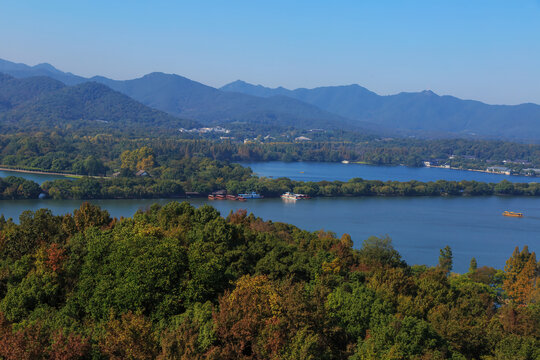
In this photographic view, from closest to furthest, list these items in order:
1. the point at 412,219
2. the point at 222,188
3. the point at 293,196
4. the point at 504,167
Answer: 1. the point at 412,219
2. the point at 293,196
3. the point at 222,188
4. the point at 504,167

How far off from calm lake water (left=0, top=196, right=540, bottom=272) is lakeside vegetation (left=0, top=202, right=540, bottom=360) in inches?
224

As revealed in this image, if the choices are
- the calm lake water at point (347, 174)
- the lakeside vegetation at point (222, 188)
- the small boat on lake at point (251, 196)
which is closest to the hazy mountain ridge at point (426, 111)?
the calm lake water at point (347, 174)

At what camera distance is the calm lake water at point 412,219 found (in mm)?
13000

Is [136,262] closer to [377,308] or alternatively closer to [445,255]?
[377,308]

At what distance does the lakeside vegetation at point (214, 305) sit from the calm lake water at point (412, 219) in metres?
5.68

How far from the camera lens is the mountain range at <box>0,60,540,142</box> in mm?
88562

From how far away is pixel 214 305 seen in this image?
4.88 meters

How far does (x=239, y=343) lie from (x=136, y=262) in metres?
1.36

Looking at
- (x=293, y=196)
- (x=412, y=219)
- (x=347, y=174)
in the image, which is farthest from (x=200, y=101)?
(x=412, y=219)

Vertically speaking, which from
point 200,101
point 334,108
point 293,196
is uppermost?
point 334,108

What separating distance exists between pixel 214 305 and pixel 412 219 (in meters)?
12.7

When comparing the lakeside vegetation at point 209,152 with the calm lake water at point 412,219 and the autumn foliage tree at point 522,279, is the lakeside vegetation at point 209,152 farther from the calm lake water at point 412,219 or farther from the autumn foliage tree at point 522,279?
the autumn foliage tree at point 522,279

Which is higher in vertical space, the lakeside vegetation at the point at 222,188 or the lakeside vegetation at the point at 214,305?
the lakeside vegetation at the point at 214,305

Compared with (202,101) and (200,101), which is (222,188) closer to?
(200,101)
